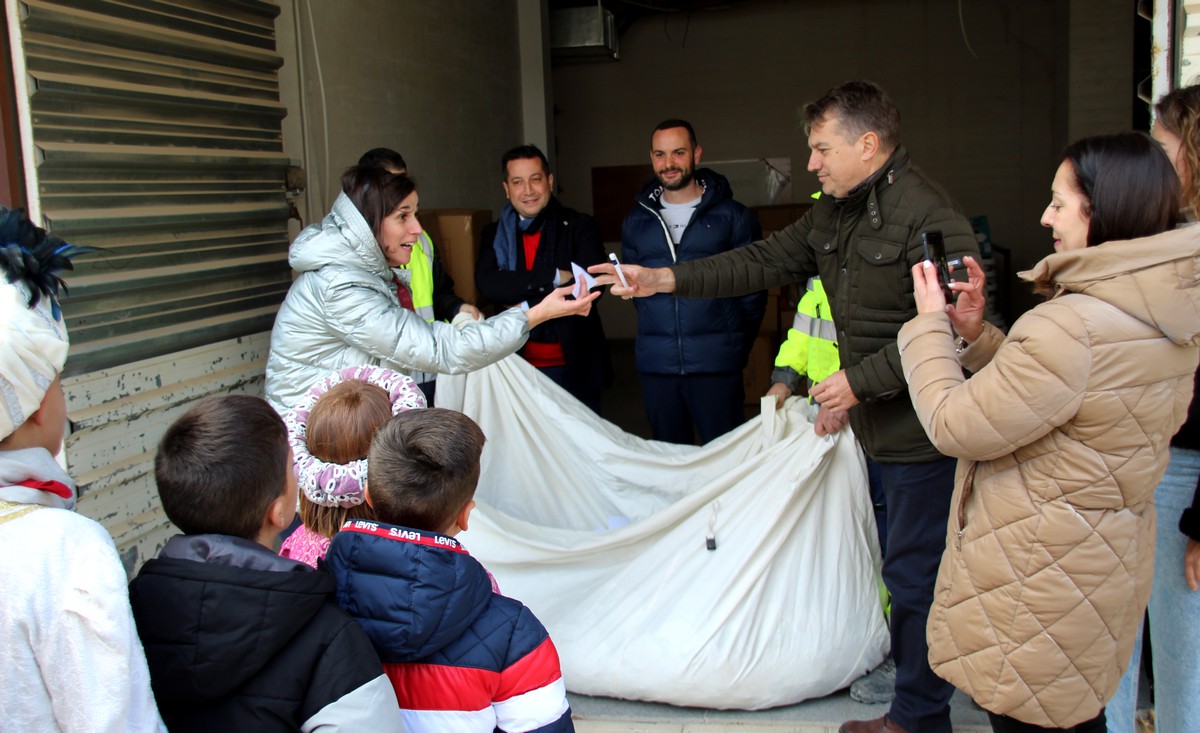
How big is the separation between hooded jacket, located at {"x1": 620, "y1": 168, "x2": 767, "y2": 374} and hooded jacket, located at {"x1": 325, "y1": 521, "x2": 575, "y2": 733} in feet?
7.84

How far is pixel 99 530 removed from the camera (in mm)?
1247

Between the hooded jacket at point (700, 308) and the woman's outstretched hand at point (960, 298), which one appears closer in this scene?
the woman's outstretched hand at point (960, 298)

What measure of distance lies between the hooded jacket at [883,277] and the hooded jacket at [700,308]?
121 centimetres

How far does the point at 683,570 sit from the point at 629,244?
5.24 ft

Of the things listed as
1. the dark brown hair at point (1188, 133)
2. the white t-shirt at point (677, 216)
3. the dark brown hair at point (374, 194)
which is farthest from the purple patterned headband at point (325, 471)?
the white t-shirt at point (677, 216)

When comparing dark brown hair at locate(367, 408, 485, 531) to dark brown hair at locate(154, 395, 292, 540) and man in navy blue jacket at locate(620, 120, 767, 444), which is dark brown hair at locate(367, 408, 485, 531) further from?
man in navy blue jacket at locate(620, 120, 767, 444)

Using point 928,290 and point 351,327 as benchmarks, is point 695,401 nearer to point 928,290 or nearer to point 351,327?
point 351,327

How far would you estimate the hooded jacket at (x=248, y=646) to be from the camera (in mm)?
1249

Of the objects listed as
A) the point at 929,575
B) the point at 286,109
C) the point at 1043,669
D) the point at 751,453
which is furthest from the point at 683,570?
the point at 286,109

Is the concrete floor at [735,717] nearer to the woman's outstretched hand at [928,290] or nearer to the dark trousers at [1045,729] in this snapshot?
the dark trousers at [1045,729]

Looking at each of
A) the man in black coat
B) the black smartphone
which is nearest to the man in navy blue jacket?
the man in black coat

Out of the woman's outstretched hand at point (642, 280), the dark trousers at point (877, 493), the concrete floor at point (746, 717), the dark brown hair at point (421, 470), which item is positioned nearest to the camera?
the dark brown hair at point (421, 470)

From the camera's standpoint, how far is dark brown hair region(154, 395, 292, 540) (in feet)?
4.44

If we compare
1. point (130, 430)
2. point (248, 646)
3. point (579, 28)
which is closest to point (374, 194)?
point (130, 430)
